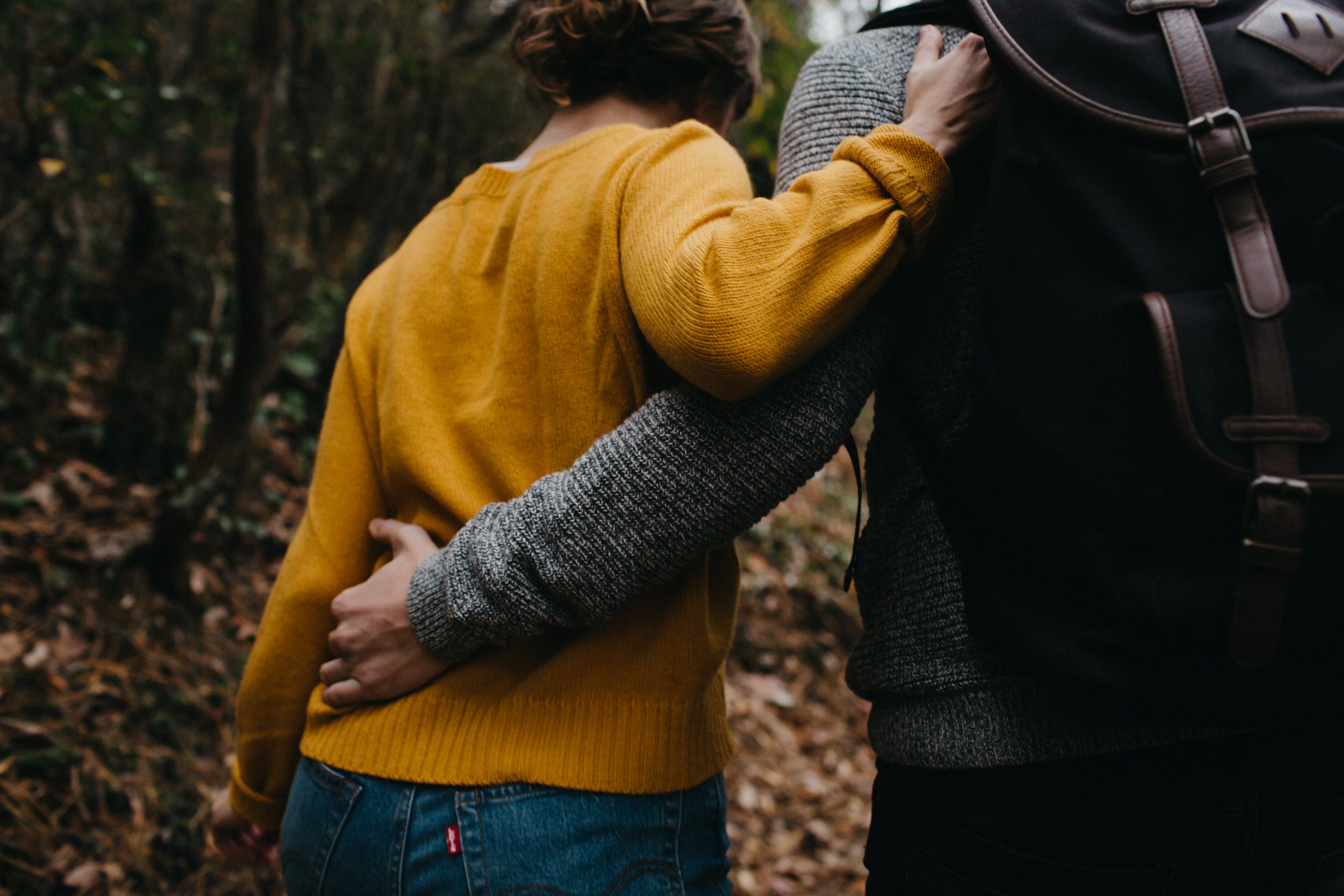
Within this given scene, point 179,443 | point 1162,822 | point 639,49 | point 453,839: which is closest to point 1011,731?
point 1162,822

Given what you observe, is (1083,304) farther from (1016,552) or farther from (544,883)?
(544,883)

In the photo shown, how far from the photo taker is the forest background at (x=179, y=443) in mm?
2689

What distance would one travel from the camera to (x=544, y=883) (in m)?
1.03

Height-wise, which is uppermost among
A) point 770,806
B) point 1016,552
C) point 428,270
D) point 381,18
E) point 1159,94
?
point 381,18

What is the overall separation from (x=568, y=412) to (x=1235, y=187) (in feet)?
2.54

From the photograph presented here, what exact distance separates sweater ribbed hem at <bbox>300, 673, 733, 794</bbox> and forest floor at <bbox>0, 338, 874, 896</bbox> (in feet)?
6.31

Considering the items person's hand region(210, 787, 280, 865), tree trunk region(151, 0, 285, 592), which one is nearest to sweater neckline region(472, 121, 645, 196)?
person's hand region(210, 787, 280, 865)

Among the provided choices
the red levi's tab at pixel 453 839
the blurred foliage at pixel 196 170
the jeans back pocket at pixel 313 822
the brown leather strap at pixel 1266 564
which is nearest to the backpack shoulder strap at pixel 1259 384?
the brown leather strap at pixel 1266 564

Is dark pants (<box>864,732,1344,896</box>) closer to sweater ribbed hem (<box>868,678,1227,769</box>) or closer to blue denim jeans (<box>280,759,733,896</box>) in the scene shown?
sweater ribbed hem (<box>868,678,1227,769</box>)

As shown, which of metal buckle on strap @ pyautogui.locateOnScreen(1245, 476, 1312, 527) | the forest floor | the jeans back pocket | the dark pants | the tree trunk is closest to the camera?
→ metal buckle on strap @ pyautogui.locateOnScreen(1245, 476, 1312, 527)

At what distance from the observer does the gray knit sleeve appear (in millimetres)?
1000

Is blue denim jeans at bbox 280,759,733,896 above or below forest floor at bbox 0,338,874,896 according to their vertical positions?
above

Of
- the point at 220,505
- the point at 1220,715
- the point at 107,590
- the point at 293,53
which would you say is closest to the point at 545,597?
the point at 1220,715

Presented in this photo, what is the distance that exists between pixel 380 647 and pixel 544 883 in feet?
1.24
